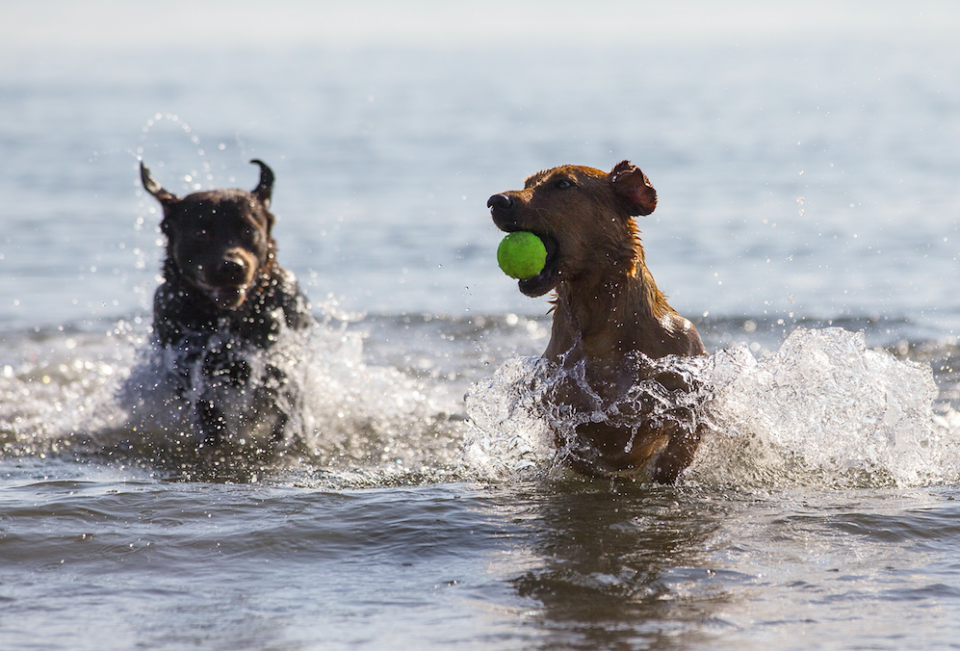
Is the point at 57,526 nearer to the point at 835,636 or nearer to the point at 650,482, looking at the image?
the point at 650,482

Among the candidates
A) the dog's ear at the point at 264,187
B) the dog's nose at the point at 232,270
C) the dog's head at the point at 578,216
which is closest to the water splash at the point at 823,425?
the dog's head at the point at 578,216

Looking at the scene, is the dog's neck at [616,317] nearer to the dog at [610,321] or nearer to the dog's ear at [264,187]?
the dog at [610,321]

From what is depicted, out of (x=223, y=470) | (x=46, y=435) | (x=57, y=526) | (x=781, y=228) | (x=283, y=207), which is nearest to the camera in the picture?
(x=57, y=526)

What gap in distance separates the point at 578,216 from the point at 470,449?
151 cm

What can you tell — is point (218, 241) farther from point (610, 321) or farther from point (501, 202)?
point (610, 321)

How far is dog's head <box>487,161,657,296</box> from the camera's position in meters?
4.84

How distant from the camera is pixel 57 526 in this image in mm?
4723

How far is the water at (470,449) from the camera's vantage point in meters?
3.83

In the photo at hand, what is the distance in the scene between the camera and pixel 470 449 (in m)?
5.82

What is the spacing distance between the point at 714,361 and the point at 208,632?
2642mm

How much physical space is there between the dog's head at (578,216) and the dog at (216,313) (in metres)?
2.24

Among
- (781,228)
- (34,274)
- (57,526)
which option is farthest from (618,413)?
(781,228)

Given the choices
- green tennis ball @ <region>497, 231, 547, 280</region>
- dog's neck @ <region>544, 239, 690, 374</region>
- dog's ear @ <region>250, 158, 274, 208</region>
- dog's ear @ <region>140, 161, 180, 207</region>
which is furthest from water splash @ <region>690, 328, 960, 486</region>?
dog's ear @ <region>140, 161, 180, 207</region>

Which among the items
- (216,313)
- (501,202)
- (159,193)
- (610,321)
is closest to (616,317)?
(610,321)
